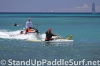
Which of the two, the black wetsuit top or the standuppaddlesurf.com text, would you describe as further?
the black wetsuit top

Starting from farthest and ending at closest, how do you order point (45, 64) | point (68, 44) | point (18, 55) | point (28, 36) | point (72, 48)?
point (28, 36)
point (68, 44)
point (72, 48)
point (18, 55)
point (45, 64)

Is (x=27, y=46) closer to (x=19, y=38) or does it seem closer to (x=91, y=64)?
(x=19, y=38)

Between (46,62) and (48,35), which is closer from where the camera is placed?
(46,62)

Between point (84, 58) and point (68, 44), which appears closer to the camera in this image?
point (84, 58)

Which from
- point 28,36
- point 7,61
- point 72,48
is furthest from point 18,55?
point 28,36

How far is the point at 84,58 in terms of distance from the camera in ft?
61.7

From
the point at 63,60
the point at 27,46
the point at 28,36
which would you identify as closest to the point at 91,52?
the point at 63,60

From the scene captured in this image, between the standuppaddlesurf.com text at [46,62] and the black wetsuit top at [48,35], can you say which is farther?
the black wetsuit top at [48,35]

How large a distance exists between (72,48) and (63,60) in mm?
4924

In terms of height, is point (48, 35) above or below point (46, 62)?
above

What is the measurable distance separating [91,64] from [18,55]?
5007mm

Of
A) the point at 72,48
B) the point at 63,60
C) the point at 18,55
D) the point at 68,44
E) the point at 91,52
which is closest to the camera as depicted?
the point at 63,60

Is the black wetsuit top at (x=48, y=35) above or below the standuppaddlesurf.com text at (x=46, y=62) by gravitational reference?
above

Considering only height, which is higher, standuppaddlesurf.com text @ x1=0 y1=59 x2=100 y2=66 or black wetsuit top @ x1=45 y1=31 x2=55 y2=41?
black wetsuit top @ x1=45 y1=31 x2=55 y2=41
